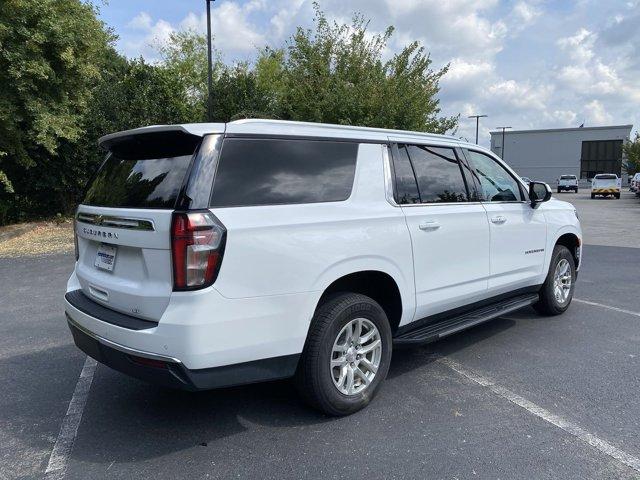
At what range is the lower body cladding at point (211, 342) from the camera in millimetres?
2803

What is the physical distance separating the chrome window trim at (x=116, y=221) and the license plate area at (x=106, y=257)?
145mm

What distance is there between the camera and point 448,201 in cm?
432

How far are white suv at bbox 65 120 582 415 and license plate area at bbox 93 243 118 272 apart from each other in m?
0.01

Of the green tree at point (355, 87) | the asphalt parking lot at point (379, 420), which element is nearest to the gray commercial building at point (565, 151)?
the green tree at point (355, 87)

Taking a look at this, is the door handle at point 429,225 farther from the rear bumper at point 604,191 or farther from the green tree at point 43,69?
the rear bumper at point 604,191

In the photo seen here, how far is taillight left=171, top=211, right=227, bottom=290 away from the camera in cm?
280

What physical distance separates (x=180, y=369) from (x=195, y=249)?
660 mm

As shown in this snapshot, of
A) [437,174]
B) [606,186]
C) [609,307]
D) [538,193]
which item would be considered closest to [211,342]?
[437,174]

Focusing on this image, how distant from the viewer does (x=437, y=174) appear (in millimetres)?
→ 4324

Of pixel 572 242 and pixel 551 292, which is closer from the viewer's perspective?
pixel 551 292

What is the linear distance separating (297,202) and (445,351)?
95.1 inches

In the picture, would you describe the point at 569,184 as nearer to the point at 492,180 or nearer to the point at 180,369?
the point at 492,180

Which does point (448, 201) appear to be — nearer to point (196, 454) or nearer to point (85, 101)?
point (196, 454)

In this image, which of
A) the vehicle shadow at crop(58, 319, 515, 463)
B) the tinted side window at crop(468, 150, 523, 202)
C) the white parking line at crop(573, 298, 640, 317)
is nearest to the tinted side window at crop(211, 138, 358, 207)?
the vehicle shadow at crop(58, 319, 515, 463)
